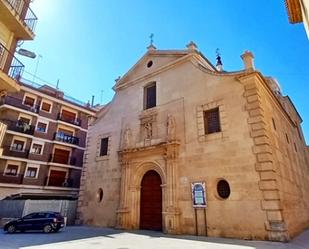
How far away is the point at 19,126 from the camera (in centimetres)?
2159

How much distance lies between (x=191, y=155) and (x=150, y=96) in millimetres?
5422

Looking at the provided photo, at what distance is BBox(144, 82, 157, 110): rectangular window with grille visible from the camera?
14461 mm

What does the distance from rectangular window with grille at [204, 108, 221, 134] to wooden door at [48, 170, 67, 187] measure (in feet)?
61.3

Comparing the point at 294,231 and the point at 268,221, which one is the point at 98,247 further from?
the point at 294,231

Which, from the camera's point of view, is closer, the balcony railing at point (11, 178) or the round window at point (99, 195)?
the round window at point (99, 195)

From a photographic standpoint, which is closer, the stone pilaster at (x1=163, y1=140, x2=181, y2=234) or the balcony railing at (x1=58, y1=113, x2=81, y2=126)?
the stone pilaster at (x1=163, y1=140, x2=181, y2=234)

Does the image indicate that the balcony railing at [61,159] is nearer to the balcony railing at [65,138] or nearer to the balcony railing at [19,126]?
the balcony railing at [65,138]

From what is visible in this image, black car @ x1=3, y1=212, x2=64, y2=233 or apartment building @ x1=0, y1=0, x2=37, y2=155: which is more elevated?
apartment building @ x1=0, y1=0, x2=37, y2=155

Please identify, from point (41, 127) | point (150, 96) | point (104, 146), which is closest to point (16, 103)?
point (41, 127)

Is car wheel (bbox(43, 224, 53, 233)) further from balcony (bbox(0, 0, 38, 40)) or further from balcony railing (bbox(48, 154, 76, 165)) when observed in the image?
balcony railing (bbox(48, 154, 76, 165))

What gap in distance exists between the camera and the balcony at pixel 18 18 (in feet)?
27.5

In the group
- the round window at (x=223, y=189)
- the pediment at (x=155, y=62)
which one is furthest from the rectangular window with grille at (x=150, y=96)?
the round window at (x=223, y=189)

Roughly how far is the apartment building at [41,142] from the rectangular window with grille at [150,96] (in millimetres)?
8474

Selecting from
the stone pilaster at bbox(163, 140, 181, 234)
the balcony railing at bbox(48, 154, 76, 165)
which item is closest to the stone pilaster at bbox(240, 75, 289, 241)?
the stone pilaster at bbox(163, 140, 181, 234)
